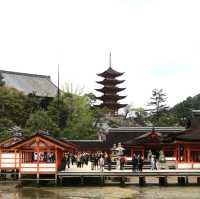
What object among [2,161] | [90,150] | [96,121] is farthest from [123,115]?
[2,161]

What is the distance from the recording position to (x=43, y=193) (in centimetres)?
3209

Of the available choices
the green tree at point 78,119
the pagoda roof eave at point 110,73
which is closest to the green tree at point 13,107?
the green tree at point 78,119

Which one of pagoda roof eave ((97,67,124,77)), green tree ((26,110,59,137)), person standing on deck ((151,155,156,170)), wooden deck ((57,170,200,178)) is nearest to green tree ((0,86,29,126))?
green tree ((26,110,59,137))

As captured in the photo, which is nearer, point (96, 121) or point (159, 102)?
point (96, 121)

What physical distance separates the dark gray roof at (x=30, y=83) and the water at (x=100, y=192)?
1936 inches

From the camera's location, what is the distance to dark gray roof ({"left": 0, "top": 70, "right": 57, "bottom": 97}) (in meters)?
85.6

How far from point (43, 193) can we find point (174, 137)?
40.2 feet

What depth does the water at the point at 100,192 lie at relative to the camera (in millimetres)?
30203

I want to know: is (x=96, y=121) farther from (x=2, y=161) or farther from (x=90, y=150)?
(x=2, y=161)

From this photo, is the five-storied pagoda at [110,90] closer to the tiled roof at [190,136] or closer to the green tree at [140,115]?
the green tree at [140,115]

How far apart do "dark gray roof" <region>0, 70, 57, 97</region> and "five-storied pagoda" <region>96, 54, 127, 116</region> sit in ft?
35.3

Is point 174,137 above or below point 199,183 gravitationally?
above

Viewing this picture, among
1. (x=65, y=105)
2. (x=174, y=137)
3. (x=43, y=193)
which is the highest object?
(x=65, y=105)

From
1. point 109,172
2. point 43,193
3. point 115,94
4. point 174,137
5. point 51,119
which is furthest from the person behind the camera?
point 115,94
